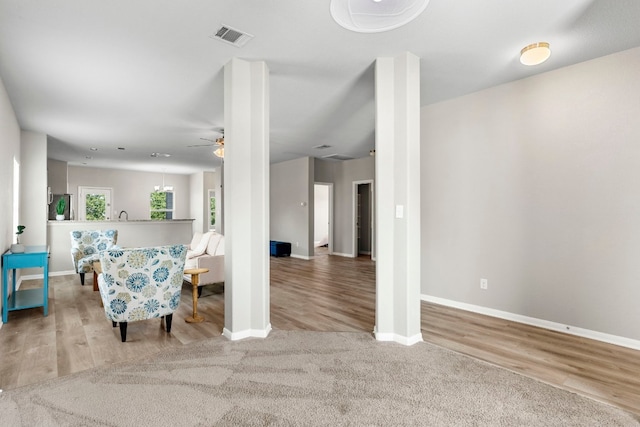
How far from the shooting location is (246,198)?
3127 millimetres

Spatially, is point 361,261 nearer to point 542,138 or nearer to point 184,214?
point 542,138

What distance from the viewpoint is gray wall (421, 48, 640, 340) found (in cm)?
296

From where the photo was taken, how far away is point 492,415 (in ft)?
6.24

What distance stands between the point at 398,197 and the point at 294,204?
6.09 meters

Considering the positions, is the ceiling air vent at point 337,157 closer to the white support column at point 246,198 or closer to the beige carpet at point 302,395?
the white support column at point 246,198

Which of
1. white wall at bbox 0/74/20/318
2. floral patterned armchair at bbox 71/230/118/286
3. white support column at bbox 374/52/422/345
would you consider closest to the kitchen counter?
floral patterned armchair at bbox 71/230/118/286

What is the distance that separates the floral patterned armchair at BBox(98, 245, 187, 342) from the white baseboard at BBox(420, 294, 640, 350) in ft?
10.1

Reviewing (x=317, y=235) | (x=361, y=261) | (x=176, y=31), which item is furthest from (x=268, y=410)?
(x=317, y=235)

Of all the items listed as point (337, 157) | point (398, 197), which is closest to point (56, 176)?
point (337, 157)

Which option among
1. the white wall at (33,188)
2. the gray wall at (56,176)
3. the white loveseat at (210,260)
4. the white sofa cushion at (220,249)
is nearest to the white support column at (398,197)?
the white loveseat at (210,260)

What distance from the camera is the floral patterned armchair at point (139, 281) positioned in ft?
9.57

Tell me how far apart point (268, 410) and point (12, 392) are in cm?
172

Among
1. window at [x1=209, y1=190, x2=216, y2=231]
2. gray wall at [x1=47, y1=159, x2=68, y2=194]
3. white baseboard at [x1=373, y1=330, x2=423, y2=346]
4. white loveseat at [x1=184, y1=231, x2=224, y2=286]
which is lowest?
white baseboard at [x1=373, y1=330, x2=423, y2=346]

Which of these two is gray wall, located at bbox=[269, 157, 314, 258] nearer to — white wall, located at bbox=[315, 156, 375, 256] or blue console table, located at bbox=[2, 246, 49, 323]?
white wall, located at bbox=[315, 156, 375, 256]
